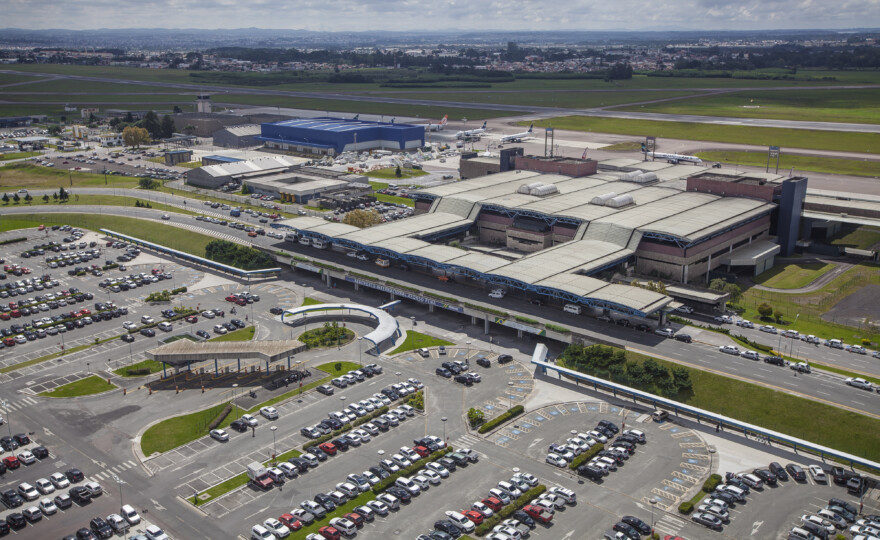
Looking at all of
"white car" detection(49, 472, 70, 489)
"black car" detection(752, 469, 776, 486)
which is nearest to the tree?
"white car" detection(49, 472, 70, 489)

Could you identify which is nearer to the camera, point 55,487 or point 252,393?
point 55,487

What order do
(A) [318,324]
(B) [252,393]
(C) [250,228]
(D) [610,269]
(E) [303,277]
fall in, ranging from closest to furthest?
(B) [252,393] < (A) [318,324] < (D) [610,269] < (E) [303,277] < (C) [250,228]

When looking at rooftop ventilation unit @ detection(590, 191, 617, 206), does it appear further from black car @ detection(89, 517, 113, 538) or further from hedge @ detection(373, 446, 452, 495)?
black car @ detection(89, 517, 113, 538)

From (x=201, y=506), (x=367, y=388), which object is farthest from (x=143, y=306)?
(x=201, y=506)

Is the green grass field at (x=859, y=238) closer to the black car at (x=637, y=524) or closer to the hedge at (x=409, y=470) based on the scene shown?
the black car at (x=637, y=524)

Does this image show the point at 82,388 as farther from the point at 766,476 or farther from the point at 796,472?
the point at 796,472

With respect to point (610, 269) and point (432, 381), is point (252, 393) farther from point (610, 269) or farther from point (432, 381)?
point (610, 269)
